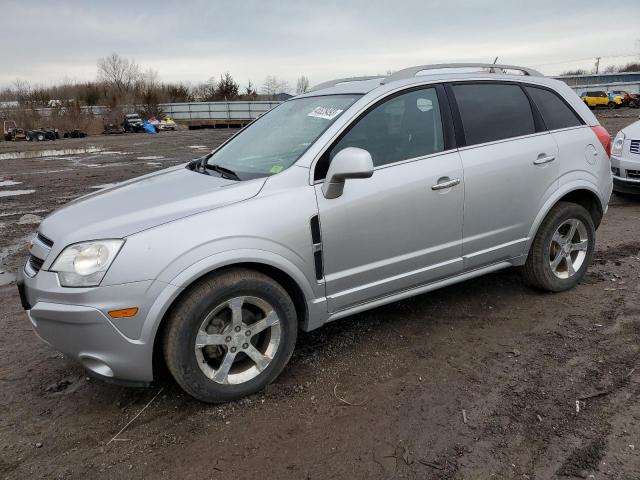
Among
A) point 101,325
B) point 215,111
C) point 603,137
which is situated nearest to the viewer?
point 101,325

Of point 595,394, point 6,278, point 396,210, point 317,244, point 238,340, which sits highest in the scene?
point 396,210

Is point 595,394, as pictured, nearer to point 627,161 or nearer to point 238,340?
point 238,340

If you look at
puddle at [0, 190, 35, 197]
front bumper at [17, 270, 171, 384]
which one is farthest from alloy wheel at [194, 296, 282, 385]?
puddle at [0, 190, 35, 197]

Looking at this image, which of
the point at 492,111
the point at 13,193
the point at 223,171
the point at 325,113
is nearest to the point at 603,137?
the point at 492,111

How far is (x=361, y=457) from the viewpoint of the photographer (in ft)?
7.94

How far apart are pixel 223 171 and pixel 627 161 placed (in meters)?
6.64

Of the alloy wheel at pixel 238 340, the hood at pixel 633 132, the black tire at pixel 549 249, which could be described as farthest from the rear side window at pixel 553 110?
the hood at pixel 633 132

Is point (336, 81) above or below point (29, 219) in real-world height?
above

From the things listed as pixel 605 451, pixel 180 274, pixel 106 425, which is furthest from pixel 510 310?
pixel 106 425

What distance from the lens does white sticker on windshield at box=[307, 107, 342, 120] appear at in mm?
3271

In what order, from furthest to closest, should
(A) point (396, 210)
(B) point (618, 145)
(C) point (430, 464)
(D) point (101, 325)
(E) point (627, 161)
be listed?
1. (B) point (618, 145)
2. (E) point (627, 161)
3. (A) point (396, 210)
4. (D) point (101, 325)
5. (C) point (430, 464)

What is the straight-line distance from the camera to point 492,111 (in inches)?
149

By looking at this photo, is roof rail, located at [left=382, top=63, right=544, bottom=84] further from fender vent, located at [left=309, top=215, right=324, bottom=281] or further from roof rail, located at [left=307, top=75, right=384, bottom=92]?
fender vent, located at [left=309, top=215, right=324, bottom=281]

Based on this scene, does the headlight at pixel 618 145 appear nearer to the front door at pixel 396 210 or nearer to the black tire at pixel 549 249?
the black tire at pixel 549 249
